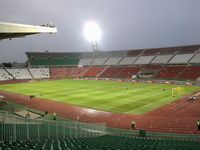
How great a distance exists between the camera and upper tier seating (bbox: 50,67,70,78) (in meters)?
98.9

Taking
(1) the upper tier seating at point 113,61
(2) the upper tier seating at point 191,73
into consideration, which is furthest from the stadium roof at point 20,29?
(1) the upper tier seating at point 113,61

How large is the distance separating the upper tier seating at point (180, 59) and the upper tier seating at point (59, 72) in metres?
39.9

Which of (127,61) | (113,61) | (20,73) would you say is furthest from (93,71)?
(20,73)

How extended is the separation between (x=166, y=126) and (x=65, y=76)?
74183mm

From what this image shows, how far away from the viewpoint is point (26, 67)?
327 ft

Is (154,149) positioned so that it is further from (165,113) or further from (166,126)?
A: (165,113)

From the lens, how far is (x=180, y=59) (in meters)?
83.4

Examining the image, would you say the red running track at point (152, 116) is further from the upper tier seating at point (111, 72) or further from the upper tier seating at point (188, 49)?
the upper tier seating at point (111, 72)

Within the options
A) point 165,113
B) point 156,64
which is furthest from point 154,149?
point 156,64

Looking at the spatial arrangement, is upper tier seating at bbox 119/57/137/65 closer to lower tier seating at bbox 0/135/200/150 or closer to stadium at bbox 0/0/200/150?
stadium at bbox 0/0/200/150

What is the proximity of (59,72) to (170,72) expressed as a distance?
144 ft

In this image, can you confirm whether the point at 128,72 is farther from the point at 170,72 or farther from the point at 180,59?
the point at 180,59

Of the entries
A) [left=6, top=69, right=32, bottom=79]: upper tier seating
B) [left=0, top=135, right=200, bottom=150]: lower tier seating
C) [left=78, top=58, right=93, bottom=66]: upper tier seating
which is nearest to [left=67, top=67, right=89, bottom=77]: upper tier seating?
[left=78, top=58, right=93, bottom=66]: upper tier seating

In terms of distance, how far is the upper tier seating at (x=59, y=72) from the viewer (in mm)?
98938
